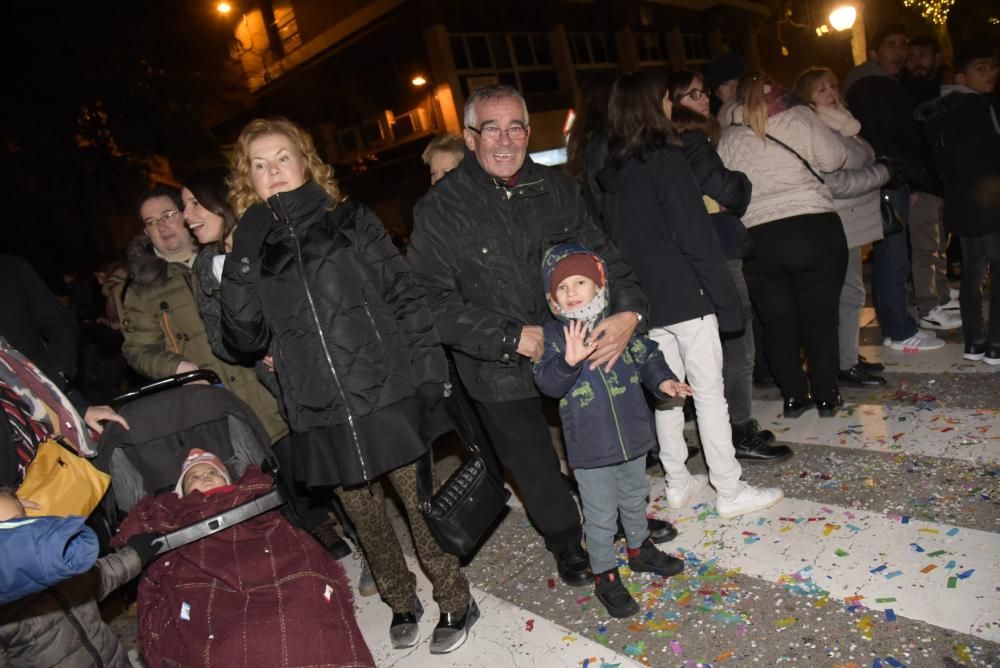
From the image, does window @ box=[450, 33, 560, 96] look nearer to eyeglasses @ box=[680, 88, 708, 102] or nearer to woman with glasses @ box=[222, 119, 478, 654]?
eyeglasses @ box=[680, 88, 708, 102]

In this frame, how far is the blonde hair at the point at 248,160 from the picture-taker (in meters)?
2.83

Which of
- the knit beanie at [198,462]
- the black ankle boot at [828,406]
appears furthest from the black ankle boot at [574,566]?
the black ankle boot at [828,406]

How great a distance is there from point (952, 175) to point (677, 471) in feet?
9.79

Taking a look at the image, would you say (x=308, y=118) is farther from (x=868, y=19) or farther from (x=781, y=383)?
(x=781, y=383)

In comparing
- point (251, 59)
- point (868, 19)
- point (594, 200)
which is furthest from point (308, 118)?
point (594, 200)

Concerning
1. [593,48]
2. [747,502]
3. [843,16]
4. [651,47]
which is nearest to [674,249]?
[747,502]

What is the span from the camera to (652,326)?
11.3ft

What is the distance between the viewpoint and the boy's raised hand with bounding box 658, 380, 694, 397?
2.78 metres

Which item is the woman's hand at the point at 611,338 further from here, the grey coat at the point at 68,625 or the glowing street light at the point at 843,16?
the glowing street light at the point at 843,16

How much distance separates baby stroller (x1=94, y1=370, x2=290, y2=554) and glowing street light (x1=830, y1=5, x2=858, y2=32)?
433 inches

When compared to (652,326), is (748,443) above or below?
below

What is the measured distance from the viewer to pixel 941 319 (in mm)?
5723

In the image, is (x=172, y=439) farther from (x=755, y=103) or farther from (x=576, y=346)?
(x=755, y=103)

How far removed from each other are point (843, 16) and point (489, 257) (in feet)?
33.8
